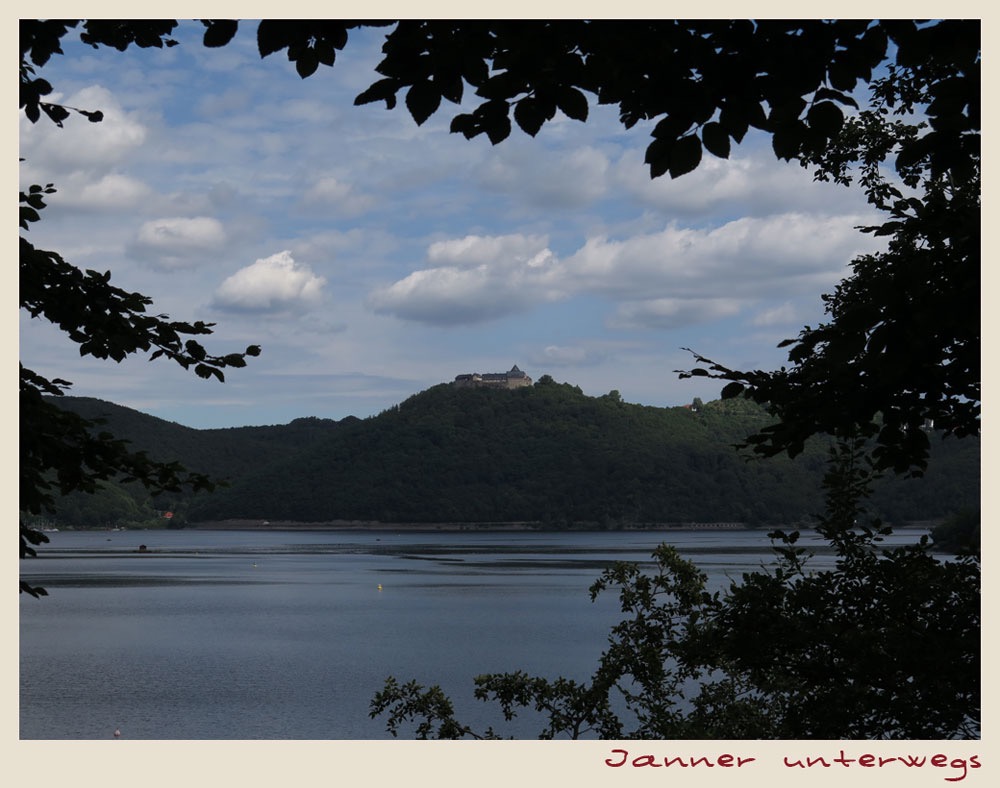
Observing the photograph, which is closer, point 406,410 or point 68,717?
point 68,717

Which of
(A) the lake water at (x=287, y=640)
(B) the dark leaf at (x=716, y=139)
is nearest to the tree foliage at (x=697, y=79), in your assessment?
(B) the dark leaf at (x=716, y=139)

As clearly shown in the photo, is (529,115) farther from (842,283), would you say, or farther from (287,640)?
(287,640)

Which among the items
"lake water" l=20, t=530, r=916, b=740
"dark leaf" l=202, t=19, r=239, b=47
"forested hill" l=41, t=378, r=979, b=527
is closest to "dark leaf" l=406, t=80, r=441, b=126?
"dark leaf" l=202, t=19, r=239, b=47

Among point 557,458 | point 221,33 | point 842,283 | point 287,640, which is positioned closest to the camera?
point 221,33

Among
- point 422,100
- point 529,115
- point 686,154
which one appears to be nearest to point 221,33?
point 422,100

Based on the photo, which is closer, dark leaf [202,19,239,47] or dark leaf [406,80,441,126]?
dark leaf [406,80,441,126]

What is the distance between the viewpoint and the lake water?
147 ft

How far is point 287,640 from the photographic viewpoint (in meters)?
69.6

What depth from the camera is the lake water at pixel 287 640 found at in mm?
44938

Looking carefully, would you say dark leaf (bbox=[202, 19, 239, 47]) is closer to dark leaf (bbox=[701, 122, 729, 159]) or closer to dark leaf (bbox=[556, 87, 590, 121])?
dark leaf (bbox=[556, 87, 590, 121])
